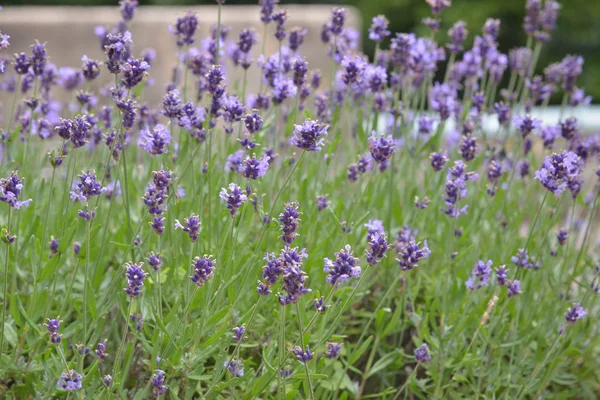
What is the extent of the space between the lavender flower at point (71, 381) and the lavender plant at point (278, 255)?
0.02 metres

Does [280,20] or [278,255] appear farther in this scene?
[280,20]

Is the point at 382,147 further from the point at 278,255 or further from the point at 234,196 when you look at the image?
the point at 278,255

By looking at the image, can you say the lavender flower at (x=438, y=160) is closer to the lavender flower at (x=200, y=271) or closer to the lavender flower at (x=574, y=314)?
the lavender flower at (x=574, y=314)

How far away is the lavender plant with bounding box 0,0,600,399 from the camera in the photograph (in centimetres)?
220

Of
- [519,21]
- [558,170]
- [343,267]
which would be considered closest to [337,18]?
[558,170]

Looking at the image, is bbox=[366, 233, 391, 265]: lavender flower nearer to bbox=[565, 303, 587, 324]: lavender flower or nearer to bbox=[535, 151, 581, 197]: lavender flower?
bbox=[535, 151, 581, 197]: lavender flower

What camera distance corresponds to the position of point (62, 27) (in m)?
8.25

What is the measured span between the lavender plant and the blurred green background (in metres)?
7.50

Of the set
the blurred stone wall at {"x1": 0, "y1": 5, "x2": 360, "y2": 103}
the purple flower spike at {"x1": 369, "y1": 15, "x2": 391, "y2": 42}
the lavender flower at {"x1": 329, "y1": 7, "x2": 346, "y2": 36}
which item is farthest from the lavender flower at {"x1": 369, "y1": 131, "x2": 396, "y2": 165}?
the blurred stone wall at {"x1": 0, "y1": 5, "x2": 360, "y2": 103}

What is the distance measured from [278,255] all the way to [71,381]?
3.17 feet

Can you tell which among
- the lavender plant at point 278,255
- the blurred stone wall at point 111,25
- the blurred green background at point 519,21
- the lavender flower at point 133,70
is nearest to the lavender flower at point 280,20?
the lavender plant at point 278,255

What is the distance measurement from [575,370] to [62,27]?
646cm

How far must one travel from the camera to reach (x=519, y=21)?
11.7 m

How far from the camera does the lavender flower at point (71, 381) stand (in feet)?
6.88
